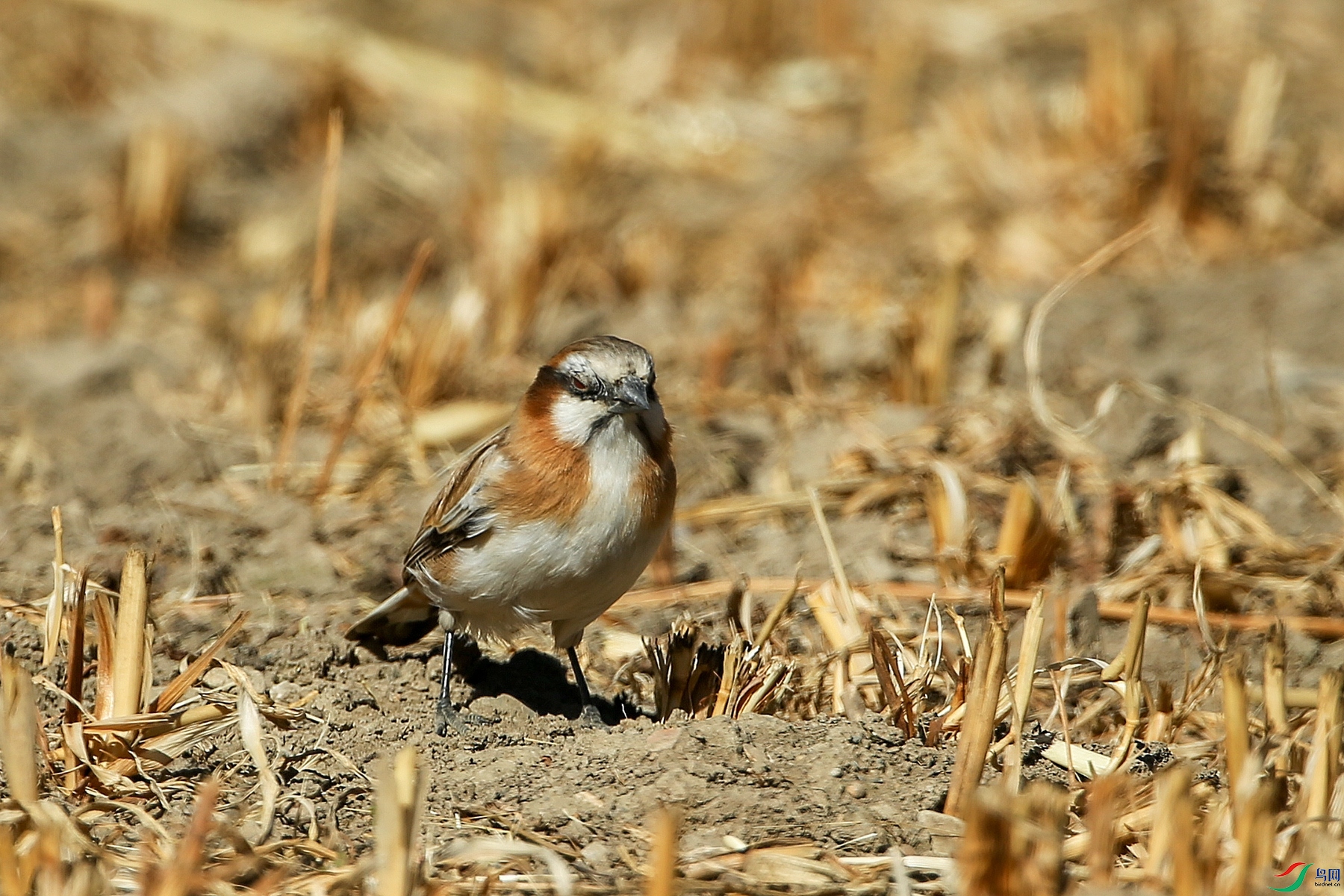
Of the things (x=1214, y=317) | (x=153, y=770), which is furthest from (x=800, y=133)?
(x=153, y=770)

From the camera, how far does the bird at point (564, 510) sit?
4145mm

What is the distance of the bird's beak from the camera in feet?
13.7

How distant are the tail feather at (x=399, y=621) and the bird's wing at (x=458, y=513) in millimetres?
94

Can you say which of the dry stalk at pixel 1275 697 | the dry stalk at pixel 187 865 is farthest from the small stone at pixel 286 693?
the dry stalk at pixel 1275 697

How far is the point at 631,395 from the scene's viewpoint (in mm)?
4180

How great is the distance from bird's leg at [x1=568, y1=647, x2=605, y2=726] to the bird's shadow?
6cm

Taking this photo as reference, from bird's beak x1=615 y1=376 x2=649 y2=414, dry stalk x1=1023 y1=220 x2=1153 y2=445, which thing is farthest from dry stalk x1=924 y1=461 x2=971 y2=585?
bird's beak x1=615 y1=376 x2=649 y2=414

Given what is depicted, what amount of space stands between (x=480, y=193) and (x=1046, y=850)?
21.8 ft

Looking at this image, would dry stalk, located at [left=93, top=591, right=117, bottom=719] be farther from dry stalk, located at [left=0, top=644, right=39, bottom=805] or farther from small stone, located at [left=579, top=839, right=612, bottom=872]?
small stone, located at [left=579, top=839, right=612, bottom=872]

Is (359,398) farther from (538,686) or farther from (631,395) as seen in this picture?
(631,395)

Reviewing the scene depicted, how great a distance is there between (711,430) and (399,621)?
7.01ft

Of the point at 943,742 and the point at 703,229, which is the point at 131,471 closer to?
the point at 943,742

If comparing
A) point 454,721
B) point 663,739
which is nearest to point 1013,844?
point 663,739

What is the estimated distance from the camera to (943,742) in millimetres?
3791
